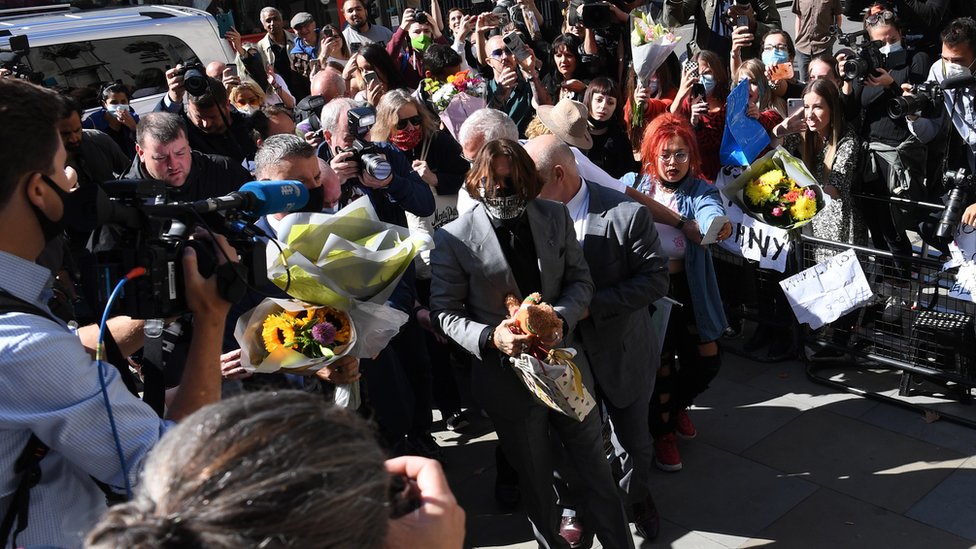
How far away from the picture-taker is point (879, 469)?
4.41 metres

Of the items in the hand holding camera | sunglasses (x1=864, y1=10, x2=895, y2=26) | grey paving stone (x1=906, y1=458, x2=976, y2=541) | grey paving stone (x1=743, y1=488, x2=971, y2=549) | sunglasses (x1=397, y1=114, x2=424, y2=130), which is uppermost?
sunglasses (x1=864, y1=10, x2=895, y2=26)

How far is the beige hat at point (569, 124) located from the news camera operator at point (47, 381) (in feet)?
9.78

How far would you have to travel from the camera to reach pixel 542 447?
3613 millimetres

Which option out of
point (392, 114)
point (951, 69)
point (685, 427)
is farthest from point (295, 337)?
point (951, 69)

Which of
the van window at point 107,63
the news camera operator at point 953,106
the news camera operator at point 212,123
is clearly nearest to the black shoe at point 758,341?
the news camera operator at point 953,106

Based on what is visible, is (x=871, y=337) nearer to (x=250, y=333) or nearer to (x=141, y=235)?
(x=250, y=333)

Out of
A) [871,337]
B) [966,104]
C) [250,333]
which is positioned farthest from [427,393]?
[966,104]

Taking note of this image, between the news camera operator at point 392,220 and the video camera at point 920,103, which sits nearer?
the news camera operator at point 392,220

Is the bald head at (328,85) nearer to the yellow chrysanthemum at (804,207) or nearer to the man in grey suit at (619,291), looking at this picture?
the man in grey suit at (619,291)

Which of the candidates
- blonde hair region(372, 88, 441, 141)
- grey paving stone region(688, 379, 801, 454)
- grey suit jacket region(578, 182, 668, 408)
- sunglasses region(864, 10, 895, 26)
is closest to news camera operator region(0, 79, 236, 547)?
grey suit jacket region(578, 182, 668, 408)

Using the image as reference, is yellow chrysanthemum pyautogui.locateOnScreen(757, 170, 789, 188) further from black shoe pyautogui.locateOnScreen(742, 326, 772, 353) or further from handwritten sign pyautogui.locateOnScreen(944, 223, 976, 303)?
black shoe pyautogui.locateOnScreen(742, 326, 772, 353)

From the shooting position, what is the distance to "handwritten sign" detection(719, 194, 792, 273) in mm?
4930

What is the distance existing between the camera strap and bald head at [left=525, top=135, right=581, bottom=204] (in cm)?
233

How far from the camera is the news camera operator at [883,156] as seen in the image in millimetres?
5473
